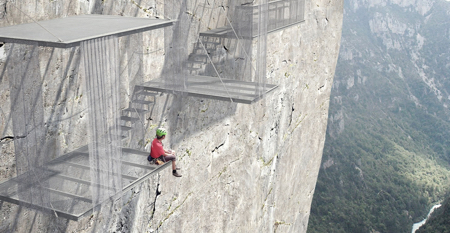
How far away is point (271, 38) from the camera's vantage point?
995cm

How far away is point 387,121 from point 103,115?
2689 inches

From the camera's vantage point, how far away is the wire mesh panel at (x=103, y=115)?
4.20 m

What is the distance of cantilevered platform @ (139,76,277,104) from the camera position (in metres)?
6.10

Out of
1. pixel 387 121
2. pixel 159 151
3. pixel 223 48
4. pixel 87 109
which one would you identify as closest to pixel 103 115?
pixel 87 109

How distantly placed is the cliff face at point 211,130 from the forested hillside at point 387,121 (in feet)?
85.7

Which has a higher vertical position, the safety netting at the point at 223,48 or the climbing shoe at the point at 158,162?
the safety netting at the point at 223,48

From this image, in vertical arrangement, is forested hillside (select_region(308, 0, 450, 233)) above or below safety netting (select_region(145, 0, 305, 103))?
below

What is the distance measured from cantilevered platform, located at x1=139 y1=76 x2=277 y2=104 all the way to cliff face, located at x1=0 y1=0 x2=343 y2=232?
304 mm

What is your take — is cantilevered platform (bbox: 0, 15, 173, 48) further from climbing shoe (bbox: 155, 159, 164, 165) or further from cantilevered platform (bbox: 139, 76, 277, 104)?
climbing shoe (bbox: 155, 159, 164, 165)

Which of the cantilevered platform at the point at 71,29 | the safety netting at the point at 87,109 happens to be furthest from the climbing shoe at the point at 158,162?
the cantilevered platform at the point at 71,29

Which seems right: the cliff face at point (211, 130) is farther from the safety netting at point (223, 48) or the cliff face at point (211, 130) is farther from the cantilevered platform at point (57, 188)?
the cantilevered platform at point (57, 188)

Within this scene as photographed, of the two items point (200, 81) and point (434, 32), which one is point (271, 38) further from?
point (434, 32)

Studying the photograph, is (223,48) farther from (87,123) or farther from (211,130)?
(87,123)

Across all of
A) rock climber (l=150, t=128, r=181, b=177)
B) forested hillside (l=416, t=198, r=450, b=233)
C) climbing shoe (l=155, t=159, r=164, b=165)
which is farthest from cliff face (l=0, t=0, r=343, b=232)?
forested hillside (l=416, t=198, r=450, b=233)
